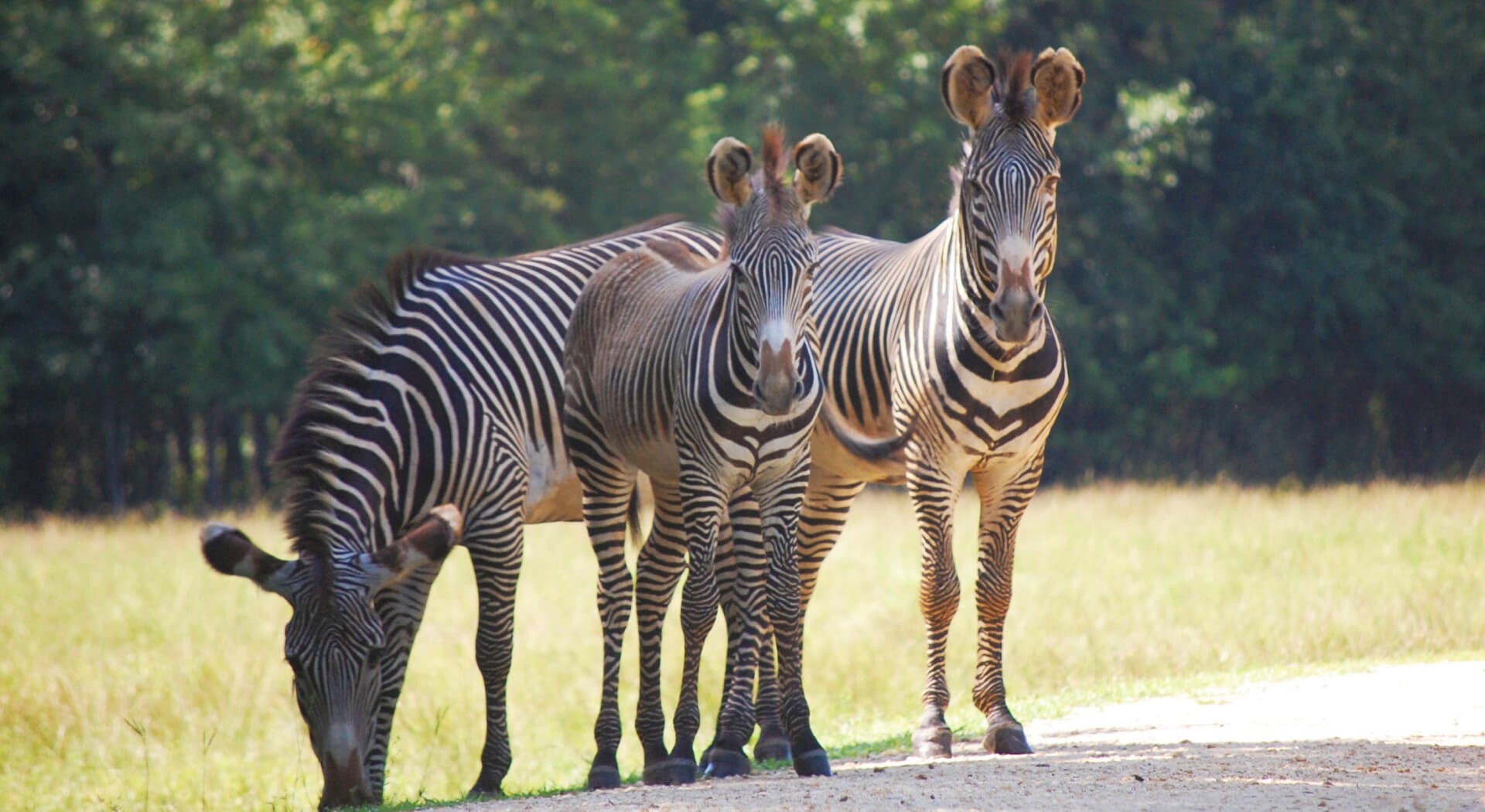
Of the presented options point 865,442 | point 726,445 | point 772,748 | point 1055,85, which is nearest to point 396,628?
point 772,748

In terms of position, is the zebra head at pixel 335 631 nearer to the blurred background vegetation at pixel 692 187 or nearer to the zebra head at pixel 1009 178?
the zebra head at pixel 1009 178

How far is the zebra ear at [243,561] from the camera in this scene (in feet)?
19.5

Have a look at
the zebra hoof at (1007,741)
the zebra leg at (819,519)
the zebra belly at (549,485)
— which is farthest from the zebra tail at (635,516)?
the zebra hoof at (1007,741)

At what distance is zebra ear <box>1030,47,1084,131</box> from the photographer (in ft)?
22.1

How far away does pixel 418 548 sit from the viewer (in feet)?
19.8

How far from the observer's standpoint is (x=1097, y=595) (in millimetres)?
12742

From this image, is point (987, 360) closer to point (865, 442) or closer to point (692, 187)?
point (865, 442)

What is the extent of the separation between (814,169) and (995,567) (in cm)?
215

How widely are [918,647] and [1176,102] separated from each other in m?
17.4

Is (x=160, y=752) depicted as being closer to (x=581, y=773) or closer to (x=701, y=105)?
(x=581, y=773)

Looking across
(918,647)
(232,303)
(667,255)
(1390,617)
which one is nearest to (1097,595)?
(918,647)

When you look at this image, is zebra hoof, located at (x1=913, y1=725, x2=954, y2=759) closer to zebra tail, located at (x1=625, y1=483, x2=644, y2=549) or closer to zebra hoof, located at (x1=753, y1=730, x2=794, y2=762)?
zebra hoof, located at (x1=753, y1=730, x2=794, y2=762)

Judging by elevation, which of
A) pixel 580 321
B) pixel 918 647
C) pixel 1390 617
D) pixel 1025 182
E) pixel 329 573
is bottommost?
pixel 918 647

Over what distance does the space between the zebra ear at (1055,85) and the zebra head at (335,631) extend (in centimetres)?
339
